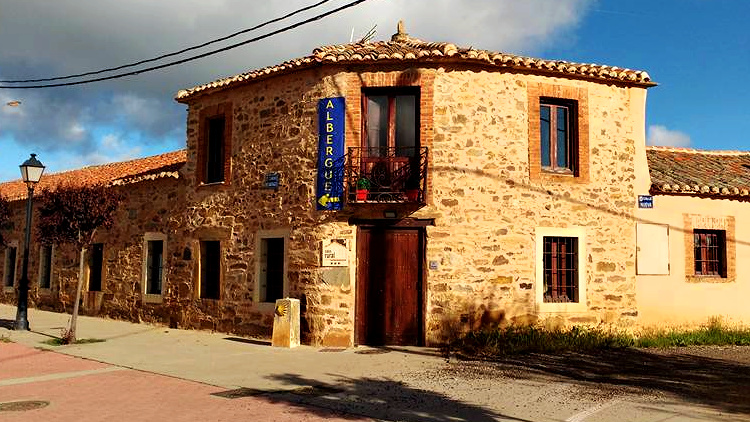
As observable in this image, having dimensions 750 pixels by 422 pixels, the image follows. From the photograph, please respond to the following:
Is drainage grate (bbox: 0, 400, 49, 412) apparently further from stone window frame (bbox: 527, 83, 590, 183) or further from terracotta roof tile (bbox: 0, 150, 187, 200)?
stone window frame (bbox: 527, 83, 590, 183)

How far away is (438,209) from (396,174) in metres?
1.02

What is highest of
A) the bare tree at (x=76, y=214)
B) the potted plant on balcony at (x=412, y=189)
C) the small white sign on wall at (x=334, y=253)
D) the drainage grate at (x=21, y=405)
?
the potted plant on balcony at (x=412, y=189)

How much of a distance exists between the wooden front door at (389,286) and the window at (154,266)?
6083 mm

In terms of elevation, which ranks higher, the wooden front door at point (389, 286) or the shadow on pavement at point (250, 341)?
the wooden front door at point (389, 286)

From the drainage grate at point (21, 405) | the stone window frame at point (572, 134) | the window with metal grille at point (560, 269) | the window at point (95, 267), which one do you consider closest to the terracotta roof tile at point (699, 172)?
the stone window frame at point (572, 134)

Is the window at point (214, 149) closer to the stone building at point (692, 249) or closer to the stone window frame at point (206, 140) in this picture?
the stone window frame at point (206, 140)

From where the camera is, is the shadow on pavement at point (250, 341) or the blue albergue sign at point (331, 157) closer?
the blue albergue sign at point (331, 157)

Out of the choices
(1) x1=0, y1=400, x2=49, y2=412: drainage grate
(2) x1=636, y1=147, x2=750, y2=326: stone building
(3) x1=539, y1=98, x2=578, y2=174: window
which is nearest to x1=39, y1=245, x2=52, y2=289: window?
(1) x1=0, y1=400, x2=49, y2=412: drainage grate

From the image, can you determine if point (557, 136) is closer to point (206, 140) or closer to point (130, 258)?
point (206, 140)

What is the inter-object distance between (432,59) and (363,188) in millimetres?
2741

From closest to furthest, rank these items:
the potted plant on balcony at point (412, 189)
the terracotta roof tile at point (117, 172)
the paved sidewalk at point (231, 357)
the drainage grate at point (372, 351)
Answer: the paved sidewalk at point (231, 357) < the drainage grate at point (372, 351) < the potted plant on balcony at point (412, 189) < the terracotta roof tile at point (117, 172)

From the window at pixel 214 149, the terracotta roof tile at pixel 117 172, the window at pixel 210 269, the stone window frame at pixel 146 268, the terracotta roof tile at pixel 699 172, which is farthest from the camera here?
the terracotta roof tile at pixel 117 172

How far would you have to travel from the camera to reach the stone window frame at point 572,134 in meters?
12.0

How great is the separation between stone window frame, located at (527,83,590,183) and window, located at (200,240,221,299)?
22.9 feet
